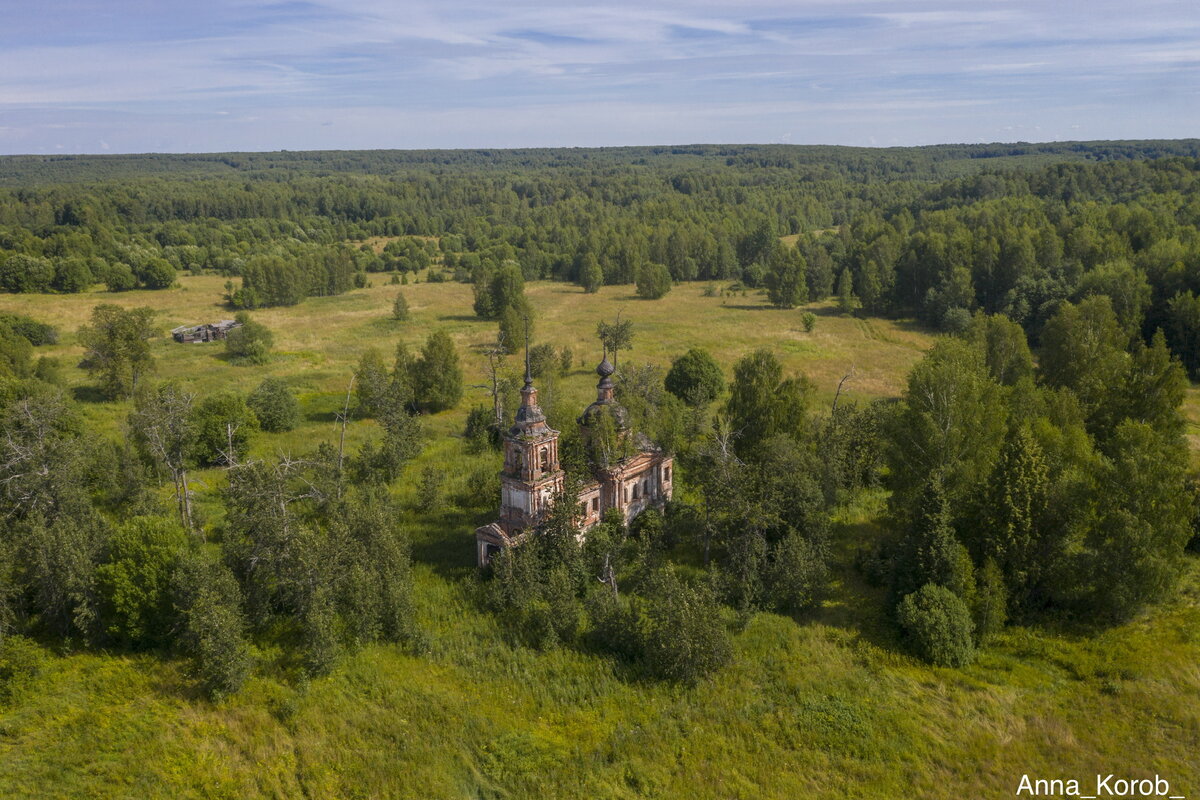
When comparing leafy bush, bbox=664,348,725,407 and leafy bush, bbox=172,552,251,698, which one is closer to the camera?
leafy bush, bbox=172,552,251,698

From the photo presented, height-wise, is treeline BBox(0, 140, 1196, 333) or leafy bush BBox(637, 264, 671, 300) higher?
treeline BBox(0, 140, 1196, 333)

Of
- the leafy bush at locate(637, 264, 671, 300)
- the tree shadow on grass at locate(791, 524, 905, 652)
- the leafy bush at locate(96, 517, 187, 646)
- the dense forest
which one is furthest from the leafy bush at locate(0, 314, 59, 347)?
the tree shadow on grass at locate(791, 524, 905, 652)

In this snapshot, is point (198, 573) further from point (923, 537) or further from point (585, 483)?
point (923, 537)

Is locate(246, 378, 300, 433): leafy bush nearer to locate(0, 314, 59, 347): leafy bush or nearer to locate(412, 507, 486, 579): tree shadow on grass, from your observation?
locate(412, 507, 486, 579): tree shadow on grass

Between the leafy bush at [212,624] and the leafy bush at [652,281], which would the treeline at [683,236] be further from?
the leafy bush at [212,624]

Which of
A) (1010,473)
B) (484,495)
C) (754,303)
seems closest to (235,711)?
(484,495)

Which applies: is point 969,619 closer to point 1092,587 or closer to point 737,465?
point 1092,587

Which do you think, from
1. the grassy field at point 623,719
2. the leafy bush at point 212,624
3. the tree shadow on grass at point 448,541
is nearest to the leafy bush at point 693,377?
the tree shadow on grass at point 448,541

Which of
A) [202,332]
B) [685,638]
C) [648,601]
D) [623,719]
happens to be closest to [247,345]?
[202,332]
